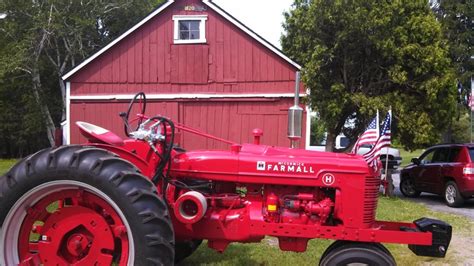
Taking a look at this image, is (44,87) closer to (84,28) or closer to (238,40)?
(84,28)

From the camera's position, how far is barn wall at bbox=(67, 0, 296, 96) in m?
15.4

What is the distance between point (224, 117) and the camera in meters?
15.4

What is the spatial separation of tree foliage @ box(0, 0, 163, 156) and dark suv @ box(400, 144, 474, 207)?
60.2ft

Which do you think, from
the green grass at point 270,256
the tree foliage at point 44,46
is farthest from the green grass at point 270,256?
the tree foliage at point 44,46

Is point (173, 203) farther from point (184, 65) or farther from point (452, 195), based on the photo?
point (184, 65)

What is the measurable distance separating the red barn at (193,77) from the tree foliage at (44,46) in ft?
40.1

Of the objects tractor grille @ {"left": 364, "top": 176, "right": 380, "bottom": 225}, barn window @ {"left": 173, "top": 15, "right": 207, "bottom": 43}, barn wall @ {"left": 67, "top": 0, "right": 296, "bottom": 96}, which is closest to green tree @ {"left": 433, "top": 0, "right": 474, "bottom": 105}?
barn wall @ {"left": 67, "top": 0, "right": 296, "bottom": 96}

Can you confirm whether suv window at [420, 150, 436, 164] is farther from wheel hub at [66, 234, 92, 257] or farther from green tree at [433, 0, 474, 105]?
green tree at [433, 0, 474, 105]

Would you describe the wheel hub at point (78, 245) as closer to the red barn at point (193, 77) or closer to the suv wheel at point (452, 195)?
the suv wheel at point (452, 195)

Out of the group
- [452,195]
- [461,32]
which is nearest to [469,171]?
[452,195]

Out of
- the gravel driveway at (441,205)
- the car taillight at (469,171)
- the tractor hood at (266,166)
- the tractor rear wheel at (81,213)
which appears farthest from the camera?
the car taillight at (469,171)

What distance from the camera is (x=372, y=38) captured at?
1319 cm

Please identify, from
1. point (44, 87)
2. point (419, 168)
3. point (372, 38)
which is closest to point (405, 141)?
point (419, 168)

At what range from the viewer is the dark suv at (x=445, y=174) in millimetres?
12696
